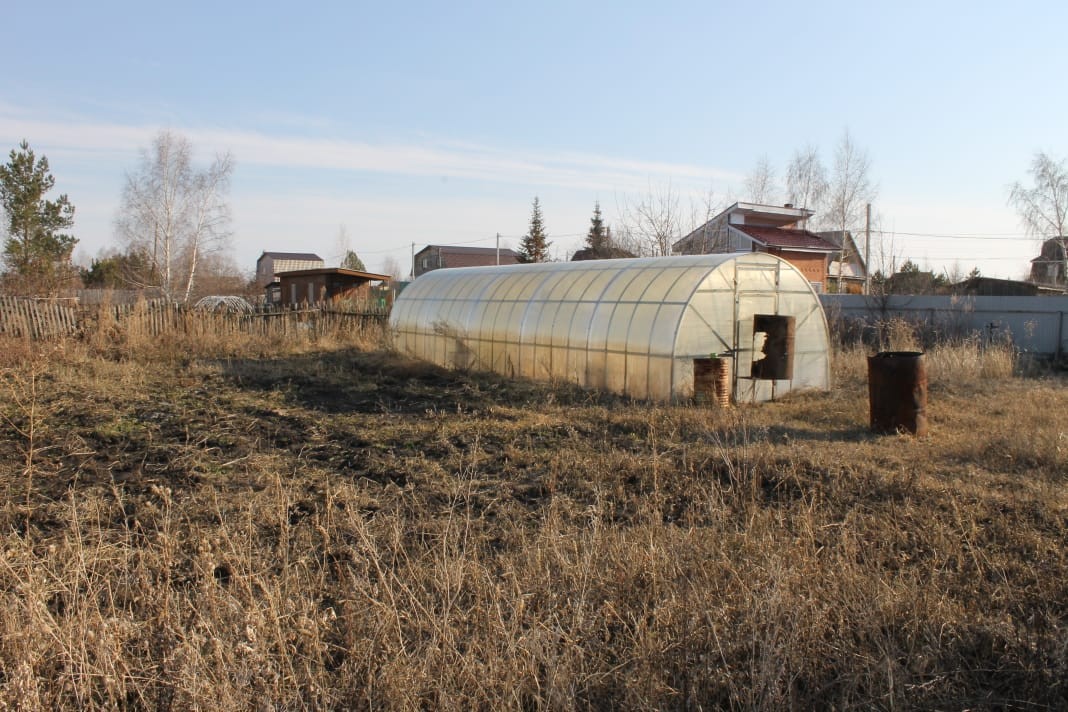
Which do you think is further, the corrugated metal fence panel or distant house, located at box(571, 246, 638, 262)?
distant house, located at box(571, 246, 638, 262)

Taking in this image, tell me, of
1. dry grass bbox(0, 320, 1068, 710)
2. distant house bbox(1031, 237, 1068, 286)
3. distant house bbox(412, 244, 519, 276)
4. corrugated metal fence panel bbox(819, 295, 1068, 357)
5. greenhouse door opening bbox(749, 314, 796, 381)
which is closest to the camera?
dry grass bbox(0, 320, 1068, 710)

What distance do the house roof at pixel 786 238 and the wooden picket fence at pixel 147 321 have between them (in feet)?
61.6

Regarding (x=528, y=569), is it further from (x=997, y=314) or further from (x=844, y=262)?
(x=844, y=262)

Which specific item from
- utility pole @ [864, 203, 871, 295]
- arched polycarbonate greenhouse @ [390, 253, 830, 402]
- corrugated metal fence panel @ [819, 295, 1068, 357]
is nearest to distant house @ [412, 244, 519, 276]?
utility pole @ [864, 203, 871, 295]

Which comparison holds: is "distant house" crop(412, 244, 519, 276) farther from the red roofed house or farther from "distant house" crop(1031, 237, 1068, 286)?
"distant house" crop(1031, 237, 1068, 286)

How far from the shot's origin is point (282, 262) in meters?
72.7

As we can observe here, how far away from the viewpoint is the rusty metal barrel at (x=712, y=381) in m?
10.5

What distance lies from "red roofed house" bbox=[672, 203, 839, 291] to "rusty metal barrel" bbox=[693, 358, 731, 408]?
820 inches

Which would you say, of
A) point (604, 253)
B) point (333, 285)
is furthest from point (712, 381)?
point (604, 253)

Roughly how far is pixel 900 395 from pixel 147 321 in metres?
17.1

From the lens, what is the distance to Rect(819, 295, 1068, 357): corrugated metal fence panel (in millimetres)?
17625

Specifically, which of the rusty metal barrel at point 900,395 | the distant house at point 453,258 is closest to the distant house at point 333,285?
the rusty metal barrel at point 900,395

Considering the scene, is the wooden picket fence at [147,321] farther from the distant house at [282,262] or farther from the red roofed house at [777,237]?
the distant house at [282,262]

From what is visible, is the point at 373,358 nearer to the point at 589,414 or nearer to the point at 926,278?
the point at 589,414
